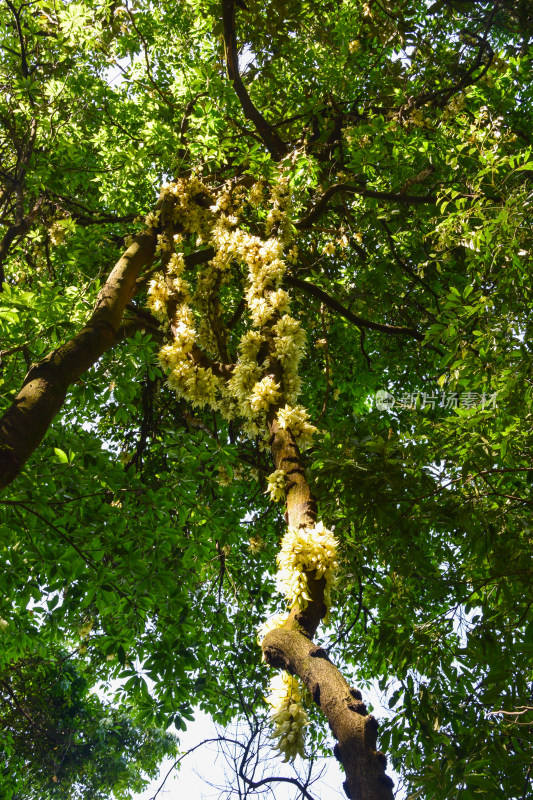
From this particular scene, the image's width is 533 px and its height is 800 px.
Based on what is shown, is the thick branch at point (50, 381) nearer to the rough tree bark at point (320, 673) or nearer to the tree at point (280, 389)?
the tree at point (280, 389)

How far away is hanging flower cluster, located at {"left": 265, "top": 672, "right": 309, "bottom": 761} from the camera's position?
2236 millimetres

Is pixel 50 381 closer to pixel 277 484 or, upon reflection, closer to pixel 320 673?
pixel 277 484

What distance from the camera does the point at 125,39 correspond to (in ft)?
18.9

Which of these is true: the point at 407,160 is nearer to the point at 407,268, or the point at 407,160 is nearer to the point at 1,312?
the point at 407,268

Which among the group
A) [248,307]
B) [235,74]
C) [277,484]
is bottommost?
[277,484]

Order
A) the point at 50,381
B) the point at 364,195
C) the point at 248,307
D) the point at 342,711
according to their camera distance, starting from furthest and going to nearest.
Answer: the point at 364,195 < the point at 248,307 < the point at 50,381 < the point at 342,711

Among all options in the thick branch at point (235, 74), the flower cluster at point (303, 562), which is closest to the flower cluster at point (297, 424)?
the flower cluster at point (303, 562)

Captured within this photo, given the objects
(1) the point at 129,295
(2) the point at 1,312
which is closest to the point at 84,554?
(2) the point at 1,312

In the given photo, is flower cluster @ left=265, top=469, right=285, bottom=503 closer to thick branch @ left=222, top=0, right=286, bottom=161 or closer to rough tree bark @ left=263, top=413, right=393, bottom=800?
rough tree bark @ left=263, top=413, right=393, bottom=800

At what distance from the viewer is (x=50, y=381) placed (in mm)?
2602

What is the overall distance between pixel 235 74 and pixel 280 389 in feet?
9.76

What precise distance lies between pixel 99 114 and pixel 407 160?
10.2 ft

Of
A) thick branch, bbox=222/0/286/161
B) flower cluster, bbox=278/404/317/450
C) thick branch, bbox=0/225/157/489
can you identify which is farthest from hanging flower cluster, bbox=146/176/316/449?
thick branch, bbox=222/0/286/161

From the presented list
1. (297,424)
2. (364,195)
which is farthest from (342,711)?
(364,195)
